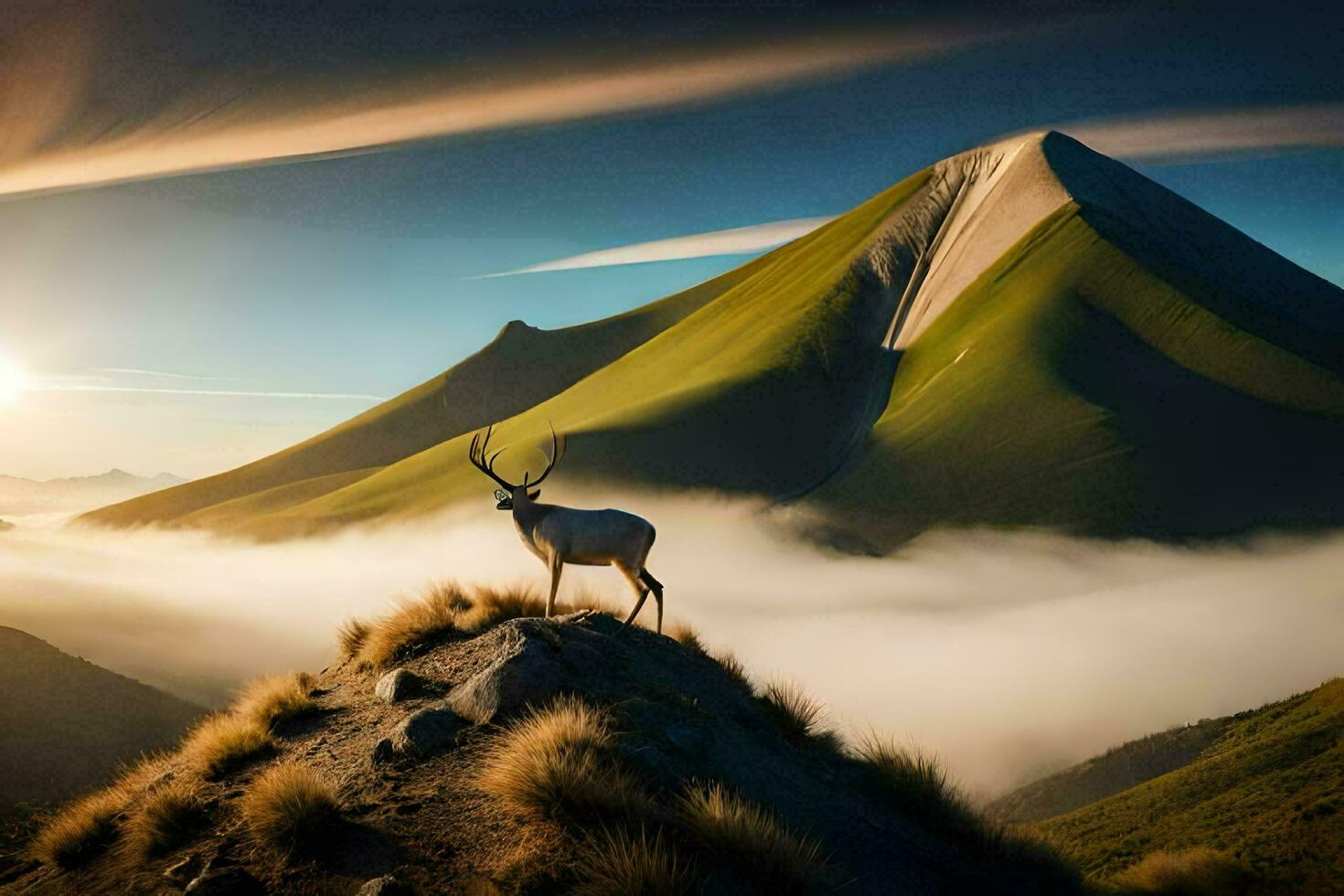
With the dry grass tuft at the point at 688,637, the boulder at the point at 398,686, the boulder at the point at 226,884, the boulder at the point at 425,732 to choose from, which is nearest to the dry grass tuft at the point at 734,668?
the dry grass tuft at the point at 688,637

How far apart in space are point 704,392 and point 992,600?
59694 millimetres

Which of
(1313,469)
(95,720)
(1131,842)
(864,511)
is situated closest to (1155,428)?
(1313,469)

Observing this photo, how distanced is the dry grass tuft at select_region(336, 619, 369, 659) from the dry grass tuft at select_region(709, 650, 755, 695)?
575 cm

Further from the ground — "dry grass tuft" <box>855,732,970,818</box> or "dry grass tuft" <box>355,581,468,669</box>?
"dry grass tuft" <box>355,581,468,669</box>

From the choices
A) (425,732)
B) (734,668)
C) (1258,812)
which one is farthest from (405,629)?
(1258,812)

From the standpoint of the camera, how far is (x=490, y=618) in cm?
1373

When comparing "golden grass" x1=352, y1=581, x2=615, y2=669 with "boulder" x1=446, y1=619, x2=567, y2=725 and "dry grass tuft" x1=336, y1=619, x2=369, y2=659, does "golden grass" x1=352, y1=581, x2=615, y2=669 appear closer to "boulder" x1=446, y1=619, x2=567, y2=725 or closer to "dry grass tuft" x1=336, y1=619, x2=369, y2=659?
"dry grass tuft" x1=336, y1=619, x2=369, y2=659

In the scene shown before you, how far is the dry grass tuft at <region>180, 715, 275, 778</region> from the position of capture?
1103cm

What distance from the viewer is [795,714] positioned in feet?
44.5

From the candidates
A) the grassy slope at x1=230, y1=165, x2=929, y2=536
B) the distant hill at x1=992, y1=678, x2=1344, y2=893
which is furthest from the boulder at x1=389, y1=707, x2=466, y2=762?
the grassy slope at x1=230, y1=165, x2=929, y2=536

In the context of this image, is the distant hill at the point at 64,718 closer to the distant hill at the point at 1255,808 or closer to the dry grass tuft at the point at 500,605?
the dry grass tuft at the point at 500,605

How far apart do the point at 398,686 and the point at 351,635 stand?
3713 millimetres

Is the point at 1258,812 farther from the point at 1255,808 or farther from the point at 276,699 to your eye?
the point at 276,699

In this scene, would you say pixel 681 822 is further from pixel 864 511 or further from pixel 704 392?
pixel 704 392
